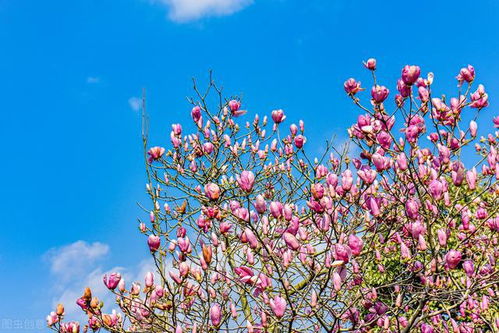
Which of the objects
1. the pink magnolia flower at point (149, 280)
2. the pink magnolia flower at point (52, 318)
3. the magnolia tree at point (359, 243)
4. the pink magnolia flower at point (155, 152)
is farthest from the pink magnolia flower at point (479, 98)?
the pink magnolia flower at point (52, 318)

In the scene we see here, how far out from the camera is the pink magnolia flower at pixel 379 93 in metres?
3.11

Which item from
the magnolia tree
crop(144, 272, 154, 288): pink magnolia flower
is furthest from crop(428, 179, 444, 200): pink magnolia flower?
crop(144, 272, 154, 288): pink magnolia flower

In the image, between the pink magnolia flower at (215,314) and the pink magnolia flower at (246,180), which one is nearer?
→ the pink magnolia flower at (246,180)

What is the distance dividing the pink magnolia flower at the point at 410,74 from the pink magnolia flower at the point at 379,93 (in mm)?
136

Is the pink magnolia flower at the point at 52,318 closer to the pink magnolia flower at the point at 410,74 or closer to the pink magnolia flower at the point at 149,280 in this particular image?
the pink magnolia flower at the point at 149,280

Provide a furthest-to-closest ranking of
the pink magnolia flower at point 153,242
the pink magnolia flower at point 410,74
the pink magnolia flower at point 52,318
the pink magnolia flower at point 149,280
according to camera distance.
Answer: the pink magnolia flower at point 52,318, the pink magnolia flower at point 149,280, the pink magnolia flower at point 153,242, the pink magnolia flower at point 410,74

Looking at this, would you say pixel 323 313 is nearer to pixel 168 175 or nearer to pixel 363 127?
pixel 363 127

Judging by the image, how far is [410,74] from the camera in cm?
299

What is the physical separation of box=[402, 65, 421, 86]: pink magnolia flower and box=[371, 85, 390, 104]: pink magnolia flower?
0.14 m

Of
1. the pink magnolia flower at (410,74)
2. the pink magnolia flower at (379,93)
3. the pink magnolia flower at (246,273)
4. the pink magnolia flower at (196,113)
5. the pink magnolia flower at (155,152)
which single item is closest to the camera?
the pink magnolia flower at (246,273)

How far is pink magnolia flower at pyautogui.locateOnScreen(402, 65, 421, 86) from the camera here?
9.75 ft

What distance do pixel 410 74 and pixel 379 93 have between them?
234 millimetres

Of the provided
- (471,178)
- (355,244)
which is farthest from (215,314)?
(471,178)

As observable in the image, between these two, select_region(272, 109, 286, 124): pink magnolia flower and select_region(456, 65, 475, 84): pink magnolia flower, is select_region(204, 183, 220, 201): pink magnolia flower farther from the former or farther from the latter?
select_region(272, 109, 286, 124): pink magnolia flower
